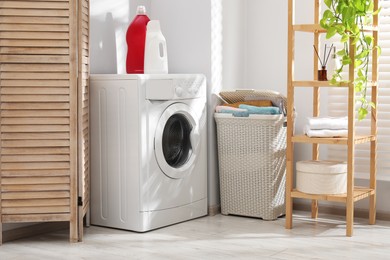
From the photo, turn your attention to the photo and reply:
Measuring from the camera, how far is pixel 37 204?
124 inches

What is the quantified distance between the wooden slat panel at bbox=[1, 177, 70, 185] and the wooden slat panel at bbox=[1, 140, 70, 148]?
16 centimetres

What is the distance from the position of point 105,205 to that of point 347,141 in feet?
4.29

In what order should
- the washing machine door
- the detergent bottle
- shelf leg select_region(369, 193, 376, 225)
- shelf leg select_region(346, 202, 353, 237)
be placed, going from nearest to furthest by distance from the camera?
shelf leg select_region(346, 202, 353, 237)
the washing machine door
shelf leg select_region(369, 193, 376, 225)
the detergent bottle

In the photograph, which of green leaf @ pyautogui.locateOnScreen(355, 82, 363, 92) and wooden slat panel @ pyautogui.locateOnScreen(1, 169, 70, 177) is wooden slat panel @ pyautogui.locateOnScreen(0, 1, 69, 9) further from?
green leaf @ pyautogui.locateOnScreen(355, 82, 363, 92)

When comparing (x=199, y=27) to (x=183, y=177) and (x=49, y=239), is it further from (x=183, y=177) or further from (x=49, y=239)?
(x=49, y=239)

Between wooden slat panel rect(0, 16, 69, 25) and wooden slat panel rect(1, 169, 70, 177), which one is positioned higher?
wooden slat panel rect(0, 16, 69, 25)

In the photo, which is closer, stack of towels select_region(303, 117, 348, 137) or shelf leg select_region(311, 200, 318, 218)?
stack of towels select_region(303, 117, 348, 137)

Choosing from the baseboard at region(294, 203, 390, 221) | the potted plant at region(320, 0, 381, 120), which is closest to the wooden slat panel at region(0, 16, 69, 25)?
the potted plant at region(320, 0, 381, 120)

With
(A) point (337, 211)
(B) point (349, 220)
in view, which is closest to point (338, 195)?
(B) point (349, 220)

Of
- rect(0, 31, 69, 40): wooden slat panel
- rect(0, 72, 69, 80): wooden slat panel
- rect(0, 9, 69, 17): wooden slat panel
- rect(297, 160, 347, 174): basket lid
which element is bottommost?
rect(297, 160, 347, 174): basket lid

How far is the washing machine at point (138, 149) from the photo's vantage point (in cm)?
339

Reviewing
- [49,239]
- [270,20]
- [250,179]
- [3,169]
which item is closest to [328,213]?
[250,179]

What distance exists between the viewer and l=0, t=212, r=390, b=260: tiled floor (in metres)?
3.00

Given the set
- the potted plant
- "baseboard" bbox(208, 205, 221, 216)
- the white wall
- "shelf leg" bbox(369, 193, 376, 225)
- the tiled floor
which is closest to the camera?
the tiled floor
